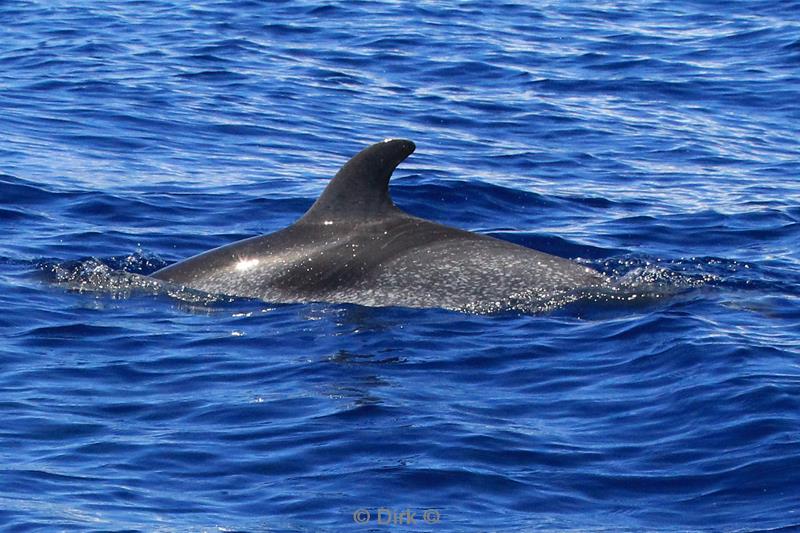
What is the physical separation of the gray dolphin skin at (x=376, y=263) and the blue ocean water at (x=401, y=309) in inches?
12.3

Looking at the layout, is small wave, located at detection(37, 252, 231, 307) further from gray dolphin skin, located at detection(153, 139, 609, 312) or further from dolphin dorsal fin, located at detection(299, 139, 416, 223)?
dolphin dorsal fin, located at detection(299, 139, 416, 223)

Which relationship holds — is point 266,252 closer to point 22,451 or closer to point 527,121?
point 22,451

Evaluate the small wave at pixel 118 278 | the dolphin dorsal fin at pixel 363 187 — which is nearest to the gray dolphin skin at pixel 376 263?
the dolphin dorsal fin at pixel 363 187

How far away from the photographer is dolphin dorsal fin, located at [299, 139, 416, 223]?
Result: 527 inches

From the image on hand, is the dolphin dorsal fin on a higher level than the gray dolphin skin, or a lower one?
higher

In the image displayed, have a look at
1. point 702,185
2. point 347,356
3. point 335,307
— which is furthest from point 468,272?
point 702,185

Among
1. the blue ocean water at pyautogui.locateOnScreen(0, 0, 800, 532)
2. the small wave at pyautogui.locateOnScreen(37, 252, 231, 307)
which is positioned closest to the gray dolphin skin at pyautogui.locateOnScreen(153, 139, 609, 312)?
the small wave at pyautogui.locateOnScreen(37, 252, 231, 307)

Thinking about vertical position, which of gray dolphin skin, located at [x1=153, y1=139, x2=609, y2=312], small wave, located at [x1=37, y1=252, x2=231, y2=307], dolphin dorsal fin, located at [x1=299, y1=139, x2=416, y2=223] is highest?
dolphin dorsal fin, located at [x1=299, y1=139, x2=416, y2=223]

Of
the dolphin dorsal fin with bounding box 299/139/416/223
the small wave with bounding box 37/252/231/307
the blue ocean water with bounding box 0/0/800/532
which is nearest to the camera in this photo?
the blue ocean water with bounding box 0/0/800/532

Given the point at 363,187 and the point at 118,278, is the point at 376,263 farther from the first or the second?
the point at 118,278

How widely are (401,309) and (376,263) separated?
2.06ft

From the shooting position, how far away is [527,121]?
23328 mm

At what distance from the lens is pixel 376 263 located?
1366 cm

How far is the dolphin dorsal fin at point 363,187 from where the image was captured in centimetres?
1338
